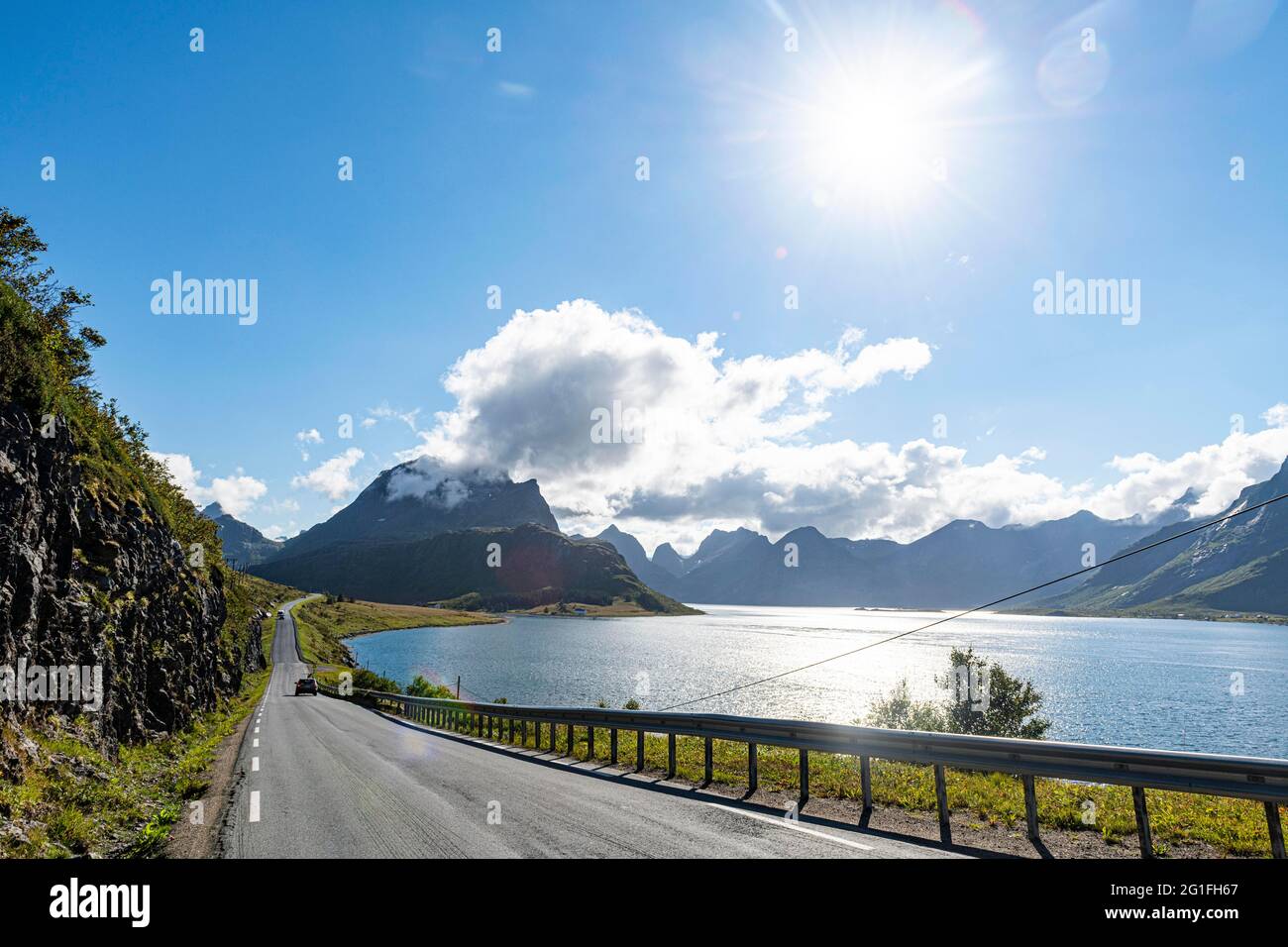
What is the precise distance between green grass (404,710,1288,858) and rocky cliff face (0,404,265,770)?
37.1 ft

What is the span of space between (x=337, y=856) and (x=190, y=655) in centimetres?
2163

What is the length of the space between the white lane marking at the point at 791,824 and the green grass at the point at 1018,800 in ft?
5.52

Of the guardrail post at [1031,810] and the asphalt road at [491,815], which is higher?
the guardrail post at [1031,810]

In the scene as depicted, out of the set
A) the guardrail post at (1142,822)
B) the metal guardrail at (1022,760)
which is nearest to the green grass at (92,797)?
the metal guardrail at (1022,760)

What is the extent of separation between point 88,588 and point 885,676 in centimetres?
8489

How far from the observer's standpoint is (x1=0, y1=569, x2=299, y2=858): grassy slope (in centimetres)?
799

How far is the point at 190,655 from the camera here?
23.5m

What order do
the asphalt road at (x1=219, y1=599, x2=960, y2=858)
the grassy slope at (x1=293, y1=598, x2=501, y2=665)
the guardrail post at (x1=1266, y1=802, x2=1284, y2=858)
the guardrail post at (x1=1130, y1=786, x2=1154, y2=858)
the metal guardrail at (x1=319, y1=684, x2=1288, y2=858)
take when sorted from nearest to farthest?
the guardrail post at (x1=1266, y1=802, x2=1284, y2=858), the metal guardrail at (x1=319, y1=684, x2=1288, y2=858), the guardrail post at (x1=1130, y1=786, x2=1154, y2=858), the asphalt road at (x1=219, y1=599, x2=960, y2=858), the grassy slope at (x1=293, y1=598, x2=501, y2=665)

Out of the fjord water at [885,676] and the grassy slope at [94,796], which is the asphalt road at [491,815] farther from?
the fjord water at [885,676]

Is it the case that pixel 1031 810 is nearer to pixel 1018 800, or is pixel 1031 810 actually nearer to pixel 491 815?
pixel 1018 800

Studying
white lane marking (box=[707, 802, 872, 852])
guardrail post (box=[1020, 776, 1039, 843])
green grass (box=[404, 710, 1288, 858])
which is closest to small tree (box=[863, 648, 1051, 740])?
green grass (box=[404, 710, 1288, 858])

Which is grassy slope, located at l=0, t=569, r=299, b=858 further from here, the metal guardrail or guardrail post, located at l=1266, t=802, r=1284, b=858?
guardrail post, located at l=1266, t=802, r=1284, b=858

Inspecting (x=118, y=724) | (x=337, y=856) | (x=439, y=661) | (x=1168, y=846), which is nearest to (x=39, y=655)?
(x=118, y=724)

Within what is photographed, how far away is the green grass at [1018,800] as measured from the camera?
7.36 meters
